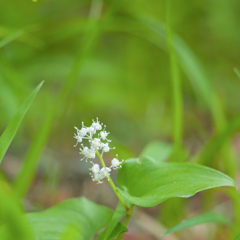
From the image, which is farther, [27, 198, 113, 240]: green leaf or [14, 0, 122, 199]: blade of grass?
[14, 0, 122, 199]: blade of grass

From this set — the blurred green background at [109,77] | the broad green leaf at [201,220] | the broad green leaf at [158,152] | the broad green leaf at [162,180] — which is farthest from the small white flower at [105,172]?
the blurred green background at [109,77]

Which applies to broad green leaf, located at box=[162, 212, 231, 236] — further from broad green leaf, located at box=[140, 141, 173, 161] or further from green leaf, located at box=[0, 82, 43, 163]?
green leaf, located at box=[0, 82, 43, 163]

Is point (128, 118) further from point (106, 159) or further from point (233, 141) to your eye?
point (233, 141)

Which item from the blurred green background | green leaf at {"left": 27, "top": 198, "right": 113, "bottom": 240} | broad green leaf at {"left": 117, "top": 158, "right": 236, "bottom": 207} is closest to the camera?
broad green leaf at {"left": 117, "top": 158, "right": 236, "bottom": 207}

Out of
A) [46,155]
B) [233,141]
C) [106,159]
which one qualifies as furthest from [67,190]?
[233,141]

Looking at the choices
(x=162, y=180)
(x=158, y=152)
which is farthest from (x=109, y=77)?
(x=162, y=180)

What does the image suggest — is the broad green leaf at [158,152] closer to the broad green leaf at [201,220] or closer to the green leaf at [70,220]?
the broad green leaf at [201,220]

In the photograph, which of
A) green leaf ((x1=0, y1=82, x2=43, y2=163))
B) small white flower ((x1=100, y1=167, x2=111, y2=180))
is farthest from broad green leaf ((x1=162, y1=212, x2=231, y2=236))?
green leaf ((x1=0, y1=82, x2=43, y2=163))
